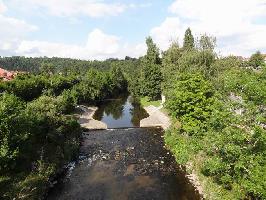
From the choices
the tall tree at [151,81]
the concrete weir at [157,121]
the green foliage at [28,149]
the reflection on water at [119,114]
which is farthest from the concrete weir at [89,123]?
the tall tree at [151,81]

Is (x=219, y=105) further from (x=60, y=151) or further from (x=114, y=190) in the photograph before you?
(x=60, y=151)

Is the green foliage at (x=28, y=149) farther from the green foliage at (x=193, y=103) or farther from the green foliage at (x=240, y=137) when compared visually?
the green foliage at (x=240, y=137)

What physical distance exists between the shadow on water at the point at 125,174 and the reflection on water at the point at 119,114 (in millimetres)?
16950

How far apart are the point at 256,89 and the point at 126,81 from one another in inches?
4769

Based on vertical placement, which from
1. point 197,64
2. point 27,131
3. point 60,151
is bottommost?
point 60,151

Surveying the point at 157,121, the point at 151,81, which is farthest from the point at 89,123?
the point at 151,81

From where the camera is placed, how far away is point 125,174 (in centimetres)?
3844

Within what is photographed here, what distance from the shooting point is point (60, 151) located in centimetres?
4134

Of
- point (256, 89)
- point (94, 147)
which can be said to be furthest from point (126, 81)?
point (256, 89)

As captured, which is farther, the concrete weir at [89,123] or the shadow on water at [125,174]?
the concrete weir at [89,123]

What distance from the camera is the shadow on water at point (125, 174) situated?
33.0 m

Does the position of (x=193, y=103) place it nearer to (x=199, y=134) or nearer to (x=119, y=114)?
(x=199, y=134)

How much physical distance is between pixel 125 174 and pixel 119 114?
152 feet

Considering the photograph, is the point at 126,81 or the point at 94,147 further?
the point at 126,81
